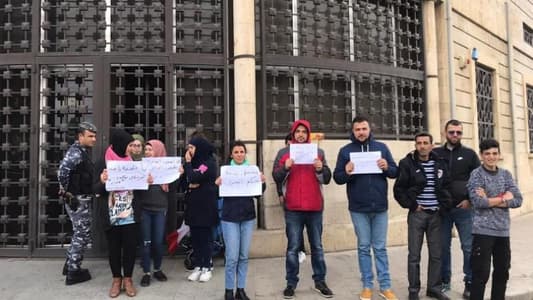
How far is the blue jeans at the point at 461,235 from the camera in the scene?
483 cm

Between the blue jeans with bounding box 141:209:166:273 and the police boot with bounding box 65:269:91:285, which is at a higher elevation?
the blue jeans with bounding box 141:209:166:273

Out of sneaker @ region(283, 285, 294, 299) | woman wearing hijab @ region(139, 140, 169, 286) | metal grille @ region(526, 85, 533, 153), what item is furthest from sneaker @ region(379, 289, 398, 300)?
metal grille @ region(526, 85, 533, 153)

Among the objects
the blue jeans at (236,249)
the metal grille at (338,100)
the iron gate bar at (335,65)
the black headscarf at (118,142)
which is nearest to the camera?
the blue jeans at (236,249)

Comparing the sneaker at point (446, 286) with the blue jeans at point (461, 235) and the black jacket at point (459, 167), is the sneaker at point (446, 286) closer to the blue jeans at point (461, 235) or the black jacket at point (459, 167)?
the blue jeans at point (461, 235)

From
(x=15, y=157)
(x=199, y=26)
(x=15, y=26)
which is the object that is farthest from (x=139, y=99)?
(x=15, y=26)

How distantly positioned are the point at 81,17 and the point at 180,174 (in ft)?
10.1

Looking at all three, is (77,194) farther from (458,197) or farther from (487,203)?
(487,203)

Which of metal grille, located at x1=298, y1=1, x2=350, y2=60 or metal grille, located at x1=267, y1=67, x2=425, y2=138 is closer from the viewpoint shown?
metal grille, located at x1=267, y1=67, x2=425, y2=138

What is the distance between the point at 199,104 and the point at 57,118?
2133mm

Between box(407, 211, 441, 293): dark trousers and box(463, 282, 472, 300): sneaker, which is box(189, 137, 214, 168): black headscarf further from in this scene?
box(463, 282, 472, 300): sneaker

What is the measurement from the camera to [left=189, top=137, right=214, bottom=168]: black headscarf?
501 centimetres

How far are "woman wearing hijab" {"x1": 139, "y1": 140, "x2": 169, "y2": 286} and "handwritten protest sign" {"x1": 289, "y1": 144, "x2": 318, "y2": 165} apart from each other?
1768 mm

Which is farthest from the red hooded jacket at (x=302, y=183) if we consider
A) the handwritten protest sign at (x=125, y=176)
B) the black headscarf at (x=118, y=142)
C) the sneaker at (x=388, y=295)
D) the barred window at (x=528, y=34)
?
the barred window at (x=528, y=34)

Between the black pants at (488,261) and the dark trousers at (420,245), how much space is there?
1.36ft
